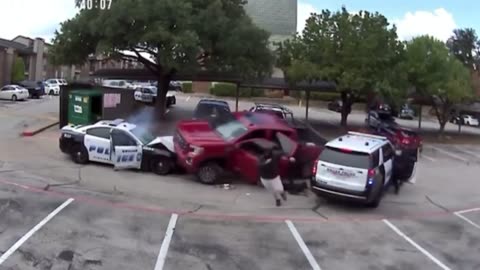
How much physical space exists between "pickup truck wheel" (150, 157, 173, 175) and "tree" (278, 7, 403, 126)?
1891 centimetres

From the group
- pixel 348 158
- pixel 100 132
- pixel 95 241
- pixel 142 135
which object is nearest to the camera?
pixel 95 241

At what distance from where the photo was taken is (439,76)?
128 feet

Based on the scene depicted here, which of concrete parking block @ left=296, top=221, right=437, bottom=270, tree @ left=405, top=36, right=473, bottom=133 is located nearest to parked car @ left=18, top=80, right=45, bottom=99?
tree @ left=405, top=36, right=473, bottom=133

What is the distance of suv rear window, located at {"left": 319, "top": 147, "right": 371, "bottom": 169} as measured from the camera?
47.2 ft

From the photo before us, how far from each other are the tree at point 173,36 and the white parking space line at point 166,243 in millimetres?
18961

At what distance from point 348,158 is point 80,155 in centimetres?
891

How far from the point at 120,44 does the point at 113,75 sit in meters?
17.7

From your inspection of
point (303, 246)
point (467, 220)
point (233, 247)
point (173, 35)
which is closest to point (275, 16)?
point (173, 35)

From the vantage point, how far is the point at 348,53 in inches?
1383

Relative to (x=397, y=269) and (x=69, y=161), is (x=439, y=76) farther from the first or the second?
(x=397, y=269)

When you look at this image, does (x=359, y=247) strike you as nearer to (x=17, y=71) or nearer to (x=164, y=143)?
(x=164, y=143)

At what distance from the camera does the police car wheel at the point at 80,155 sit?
1859 centimetres

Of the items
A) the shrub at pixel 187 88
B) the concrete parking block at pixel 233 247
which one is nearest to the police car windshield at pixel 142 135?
the concrete parking block at pixel 233 247

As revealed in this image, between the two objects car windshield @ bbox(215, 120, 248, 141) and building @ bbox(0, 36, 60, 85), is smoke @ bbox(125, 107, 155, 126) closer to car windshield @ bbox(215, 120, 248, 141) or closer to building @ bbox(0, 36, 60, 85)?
car windshield @ bbox(215, 120, 248, 141)
